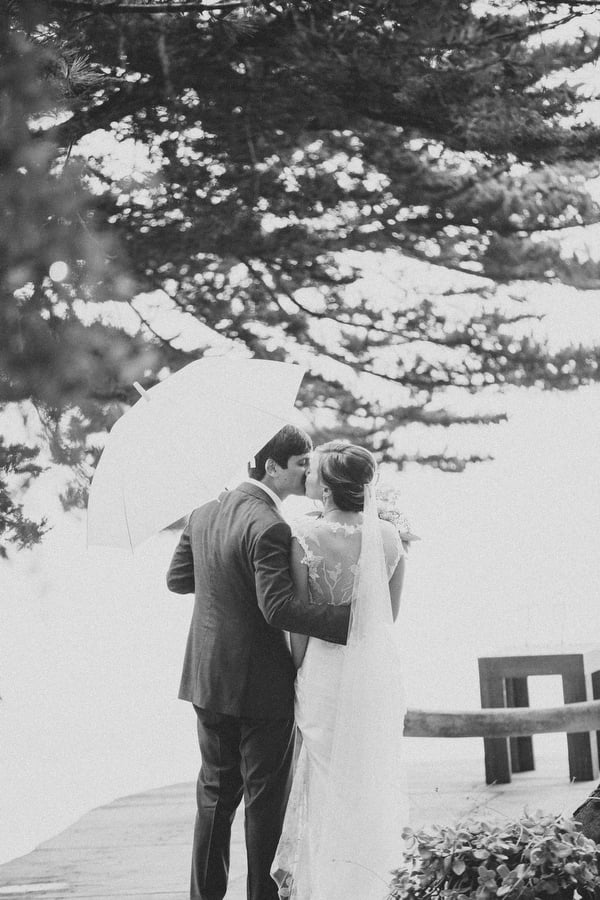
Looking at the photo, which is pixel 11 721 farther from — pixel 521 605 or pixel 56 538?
pixel 521 605

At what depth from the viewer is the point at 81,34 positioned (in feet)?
13.8

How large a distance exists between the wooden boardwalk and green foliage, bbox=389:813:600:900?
3.20ft

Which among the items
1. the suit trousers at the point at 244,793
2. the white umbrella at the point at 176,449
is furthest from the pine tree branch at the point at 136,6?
the suit trousers at the point at 244,793

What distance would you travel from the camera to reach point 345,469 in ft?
7.57

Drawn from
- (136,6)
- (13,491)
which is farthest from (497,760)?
(136,6)

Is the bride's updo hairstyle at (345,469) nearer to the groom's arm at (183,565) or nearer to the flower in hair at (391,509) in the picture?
the flower in hair at (391,509)

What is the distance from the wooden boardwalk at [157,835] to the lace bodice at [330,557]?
602 millimetres

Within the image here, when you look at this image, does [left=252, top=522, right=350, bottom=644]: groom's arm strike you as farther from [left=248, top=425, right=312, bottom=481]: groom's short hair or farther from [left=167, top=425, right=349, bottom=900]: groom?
[left=248, top=425, right=312, bottom=481]: groom's short hair

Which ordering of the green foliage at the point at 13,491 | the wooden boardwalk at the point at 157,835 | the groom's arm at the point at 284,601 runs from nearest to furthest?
the groom's arm at the point at 284,601
the wooden boardwalk at the point at 157,835
the green foliage at the point at 13,491

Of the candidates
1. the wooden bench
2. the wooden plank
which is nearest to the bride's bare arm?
the wooden plank

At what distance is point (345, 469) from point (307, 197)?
293 cm

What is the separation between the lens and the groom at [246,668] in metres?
2.30

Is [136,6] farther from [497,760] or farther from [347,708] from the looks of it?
[497,760]

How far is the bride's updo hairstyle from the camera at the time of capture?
2309 mm
